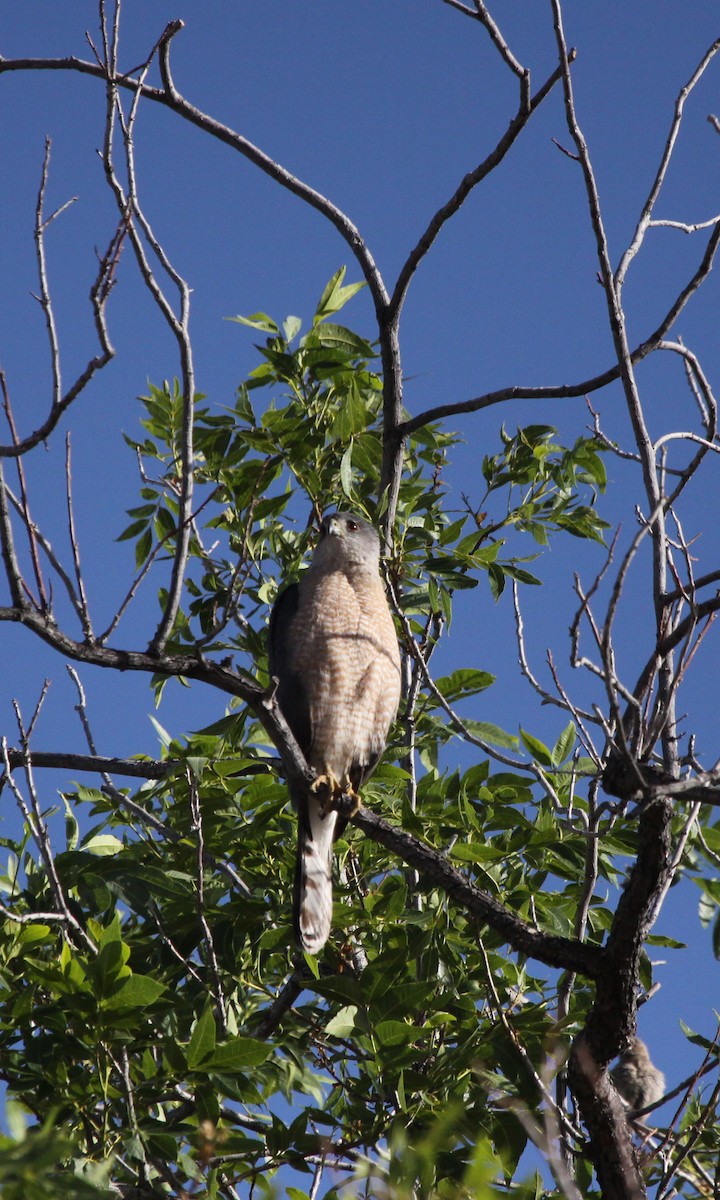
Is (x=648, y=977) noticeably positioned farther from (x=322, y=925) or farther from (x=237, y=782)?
(x=237, y=782)

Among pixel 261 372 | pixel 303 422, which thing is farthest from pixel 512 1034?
pixel 261 372

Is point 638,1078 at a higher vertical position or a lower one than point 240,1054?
higher

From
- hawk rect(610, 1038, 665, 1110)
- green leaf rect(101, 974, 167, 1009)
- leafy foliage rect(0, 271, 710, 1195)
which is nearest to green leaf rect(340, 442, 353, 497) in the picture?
leafy foliage rect(0, 271, 710, 1195)

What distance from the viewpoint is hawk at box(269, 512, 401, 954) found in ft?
15.5

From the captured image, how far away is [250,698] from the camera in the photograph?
10.5ft

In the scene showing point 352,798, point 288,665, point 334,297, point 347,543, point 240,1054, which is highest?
point 334,297

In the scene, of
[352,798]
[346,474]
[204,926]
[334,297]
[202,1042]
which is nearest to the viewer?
[202,1042]

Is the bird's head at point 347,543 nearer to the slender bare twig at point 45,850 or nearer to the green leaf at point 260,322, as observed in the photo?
the green leaf at point 260,322

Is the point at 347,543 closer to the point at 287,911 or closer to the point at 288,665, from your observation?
the point at 288,665

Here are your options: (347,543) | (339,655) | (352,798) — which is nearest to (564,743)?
(352,798)

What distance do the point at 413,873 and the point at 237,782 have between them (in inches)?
33.6

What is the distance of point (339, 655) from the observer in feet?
15.9

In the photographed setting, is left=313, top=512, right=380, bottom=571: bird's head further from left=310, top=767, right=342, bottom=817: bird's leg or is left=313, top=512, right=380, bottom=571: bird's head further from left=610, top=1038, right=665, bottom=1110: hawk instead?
left=610, top=1038, right=665, bottom=1110: hawk

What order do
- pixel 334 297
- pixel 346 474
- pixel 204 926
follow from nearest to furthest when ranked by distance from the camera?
pixel 204 926
pixel 346 474
pixel 334 297
